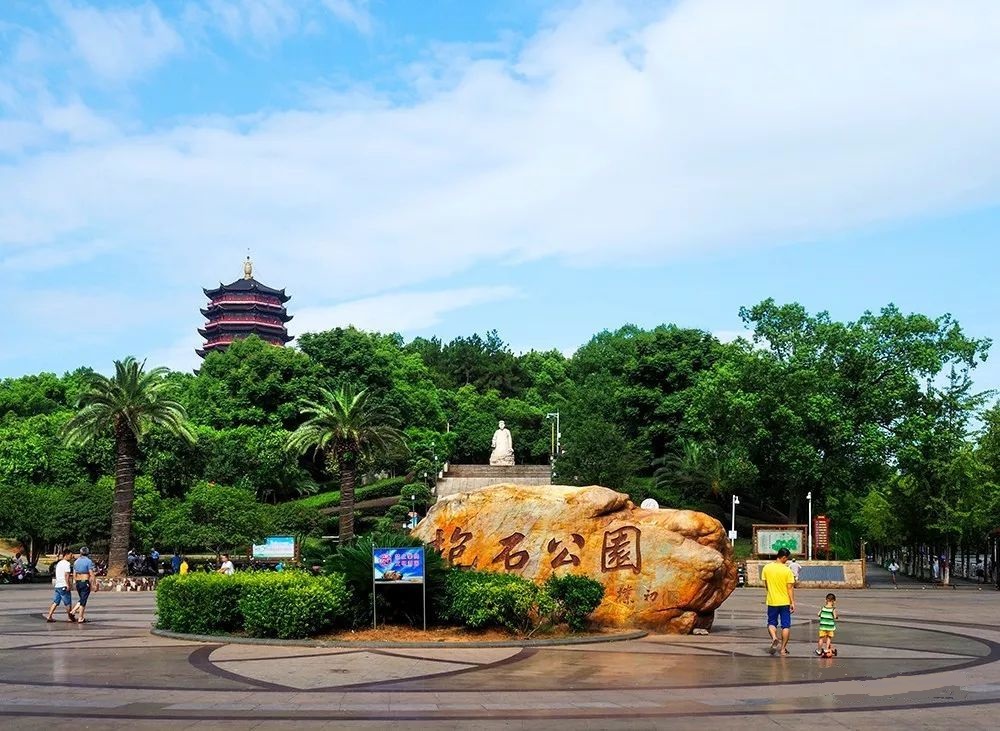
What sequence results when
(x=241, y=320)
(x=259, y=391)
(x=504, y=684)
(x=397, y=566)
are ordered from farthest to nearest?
(x=241, y=320), (x=259, y=391), (x=397, y=566), (x=504, y=684)

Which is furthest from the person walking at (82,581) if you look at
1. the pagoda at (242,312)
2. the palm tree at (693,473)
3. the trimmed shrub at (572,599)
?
the pagoda at (242,312)

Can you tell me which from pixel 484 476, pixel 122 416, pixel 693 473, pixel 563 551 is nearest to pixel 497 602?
pixel 563 551

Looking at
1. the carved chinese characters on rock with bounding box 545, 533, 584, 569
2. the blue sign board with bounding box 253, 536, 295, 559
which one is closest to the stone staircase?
the blue sign board with bounding box 253, 536, 295, 559

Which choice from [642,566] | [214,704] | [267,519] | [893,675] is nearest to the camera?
[214,704]

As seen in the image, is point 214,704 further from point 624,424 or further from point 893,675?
point 624,424

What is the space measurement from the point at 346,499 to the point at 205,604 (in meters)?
28.7

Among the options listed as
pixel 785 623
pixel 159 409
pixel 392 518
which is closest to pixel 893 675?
pixel 785 623

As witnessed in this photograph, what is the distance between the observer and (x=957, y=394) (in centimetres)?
4928

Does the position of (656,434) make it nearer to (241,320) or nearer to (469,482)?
(469,482)

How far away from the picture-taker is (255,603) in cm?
1814

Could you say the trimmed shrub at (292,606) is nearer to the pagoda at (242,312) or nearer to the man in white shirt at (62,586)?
the man in white shirt at (62,586)

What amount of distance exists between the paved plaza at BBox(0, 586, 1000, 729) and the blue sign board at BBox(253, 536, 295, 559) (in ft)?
56.8

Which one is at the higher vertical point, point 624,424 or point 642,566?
point 624,424

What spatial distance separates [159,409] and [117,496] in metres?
3.94
